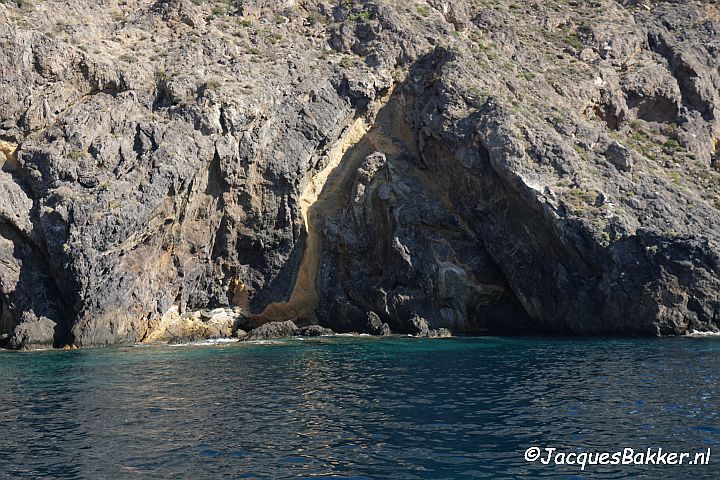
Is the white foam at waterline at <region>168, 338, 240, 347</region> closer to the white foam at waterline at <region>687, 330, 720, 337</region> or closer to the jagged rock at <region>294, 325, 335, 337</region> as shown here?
the jagged rock at <region>294, 325, 335, 337</region>

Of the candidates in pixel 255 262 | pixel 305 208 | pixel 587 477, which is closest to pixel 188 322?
pixel 255 262

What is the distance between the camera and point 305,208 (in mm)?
51594

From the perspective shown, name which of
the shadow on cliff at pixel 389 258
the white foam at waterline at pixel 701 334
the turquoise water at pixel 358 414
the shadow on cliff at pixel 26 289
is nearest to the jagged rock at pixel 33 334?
the shadow on cliff at pixel 26 289

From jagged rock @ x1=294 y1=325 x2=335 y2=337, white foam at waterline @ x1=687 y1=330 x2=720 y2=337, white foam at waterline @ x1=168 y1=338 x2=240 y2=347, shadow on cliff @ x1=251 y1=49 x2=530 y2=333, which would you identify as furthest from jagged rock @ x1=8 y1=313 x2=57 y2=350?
white foam at waterline @ x1=687 y1=330 x2=720 y2=337

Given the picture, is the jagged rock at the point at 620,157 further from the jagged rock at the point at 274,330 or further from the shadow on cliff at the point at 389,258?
the jagged rock at the point at 274,330

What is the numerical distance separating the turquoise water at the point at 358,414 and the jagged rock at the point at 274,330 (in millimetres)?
12656

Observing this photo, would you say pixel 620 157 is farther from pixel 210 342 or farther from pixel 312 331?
pixel 210 342

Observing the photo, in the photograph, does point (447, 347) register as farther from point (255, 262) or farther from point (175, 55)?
point (175, 55)

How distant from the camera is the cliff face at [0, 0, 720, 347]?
141 ft

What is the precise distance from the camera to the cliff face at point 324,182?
42.9m

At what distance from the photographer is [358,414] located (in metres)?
19.3

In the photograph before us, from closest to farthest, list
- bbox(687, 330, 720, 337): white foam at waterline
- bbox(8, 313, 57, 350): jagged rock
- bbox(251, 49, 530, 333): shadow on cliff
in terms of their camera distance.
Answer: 1. bbox(687, 330, 720, 337): white foam at waterline
2. bbox(8, 313, 57, 350): jagged rock
3. bbox(251, 49, 530, 333): shadow on cliff

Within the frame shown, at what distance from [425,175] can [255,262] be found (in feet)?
48.4

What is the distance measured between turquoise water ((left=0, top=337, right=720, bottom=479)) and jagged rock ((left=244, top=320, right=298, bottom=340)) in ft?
41.5
